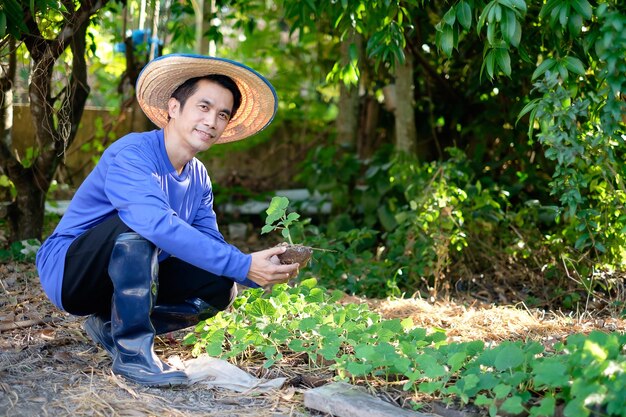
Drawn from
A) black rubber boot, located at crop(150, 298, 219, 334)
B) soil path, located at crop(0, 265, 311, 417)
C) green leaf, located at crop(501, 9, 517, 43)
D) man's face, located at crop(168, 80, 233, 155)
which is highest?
green leaf, located at crop(501, 9, 517, 43)

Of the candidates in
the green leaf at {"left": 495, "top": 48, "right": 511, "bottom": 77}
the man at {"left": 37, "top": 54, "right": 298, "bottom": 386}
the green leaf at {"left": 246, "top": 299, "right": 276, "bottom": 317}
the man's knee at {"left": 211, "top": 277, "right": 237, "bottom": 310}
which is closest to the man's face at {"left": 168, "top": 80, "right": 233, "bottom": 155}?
the man at {"left": 37, "top": 54, "right": 298, "bottom": 386}

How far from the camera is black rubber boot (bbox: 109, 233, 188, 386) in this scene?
2.79m

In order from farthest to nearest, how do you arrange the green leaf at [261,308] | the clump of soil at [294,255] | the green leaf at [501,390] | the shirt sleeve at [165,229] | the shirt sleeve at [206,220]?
the shirt sleeve at [206,220] → the green leaf at [261,308] → the clump of soil at [294,255] → the shirt sleeve at [165,229] → the green leaf at [501,390]

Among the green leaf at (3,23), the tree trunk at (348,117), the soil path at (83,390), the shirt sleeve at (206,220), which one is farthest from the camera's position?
the tree trunk at (348,117)

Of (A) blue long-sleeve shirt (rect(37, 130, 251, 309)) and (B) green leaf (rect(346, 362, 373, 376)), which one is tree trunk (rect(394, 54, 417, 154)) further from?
(B) green leaf (rect(346, 362, 373, 376))

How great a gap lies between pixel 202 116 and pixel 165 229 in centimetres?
54

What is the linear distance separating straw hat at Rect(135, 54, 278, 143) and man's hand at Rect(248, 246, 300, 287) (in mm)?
781

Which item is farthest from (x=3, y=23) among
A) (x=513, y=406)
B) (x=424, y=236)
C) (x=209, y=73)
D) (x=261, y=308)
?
(x=513, y=406)

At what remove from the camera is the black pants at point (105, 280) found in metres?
2.89

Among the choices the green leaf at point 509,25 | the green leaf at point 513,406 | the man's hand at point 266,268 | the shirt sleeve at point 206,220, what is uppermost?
the green leaf at point 509,25

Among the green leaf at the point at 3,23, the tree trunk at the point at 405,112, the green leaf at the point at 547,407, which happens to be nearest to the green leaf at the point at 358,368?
the green leaf at the point at 547,407

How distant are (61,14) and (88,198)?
139 centimetres

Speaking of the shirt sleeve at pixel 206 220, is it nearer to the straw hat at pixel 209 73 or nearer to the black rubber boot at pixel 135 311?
the straw hat at pixel 209 73

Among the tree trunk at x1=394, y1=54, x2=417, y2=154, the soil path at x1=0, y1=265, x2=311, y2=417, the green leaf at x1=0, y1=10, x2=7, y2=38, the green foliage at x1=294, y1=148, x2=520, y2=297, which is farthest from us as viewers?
the tree trunk at x1=394, y1=54, x2=417, y2=154
